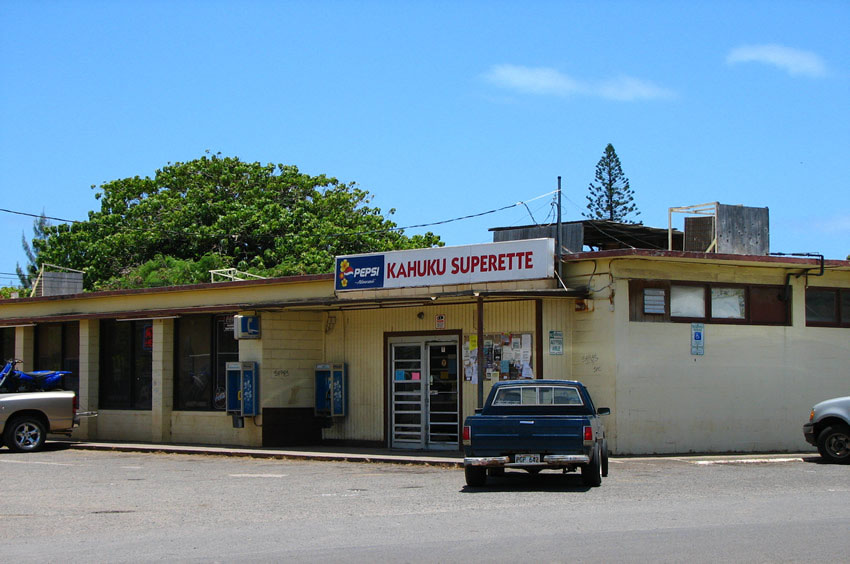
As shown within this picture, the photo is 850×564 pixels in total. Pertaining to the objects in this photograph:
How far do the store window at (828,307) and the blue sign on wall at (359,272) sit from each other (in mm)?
9160

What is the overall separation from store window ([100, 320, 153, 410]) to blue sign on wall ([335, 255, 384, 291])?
264 inches

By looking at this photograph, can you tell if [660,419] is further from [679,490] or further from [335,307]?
[335,307]

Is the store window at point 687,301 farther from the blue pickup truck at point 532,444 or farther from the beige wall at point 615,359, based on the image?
the blue pickup truck at point 532,444

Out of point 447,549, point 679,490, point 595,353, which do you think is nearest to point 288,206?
point 595,353

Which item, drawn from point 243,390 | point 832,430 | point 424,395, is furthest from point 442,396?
point 832,430

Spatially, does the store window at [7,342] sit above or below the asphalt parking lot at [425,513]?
above

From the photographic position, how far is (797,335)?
20.9 metres

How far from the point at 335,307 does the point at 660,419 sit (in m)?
7.77

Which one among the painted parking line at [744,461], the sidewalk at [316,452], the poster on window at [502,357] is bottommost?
the sidewalk at [316,452]

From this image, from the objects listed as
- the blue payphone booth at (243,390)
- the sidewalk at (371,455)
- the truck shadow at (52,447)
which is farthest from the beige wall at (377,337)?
the truck shadow at (52,447)

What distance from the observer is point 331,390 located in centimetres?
2314

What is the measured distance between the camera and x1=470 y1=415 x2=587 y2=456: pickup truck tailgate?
543 inches

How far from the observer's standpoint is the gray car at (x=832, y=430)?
57.4ft

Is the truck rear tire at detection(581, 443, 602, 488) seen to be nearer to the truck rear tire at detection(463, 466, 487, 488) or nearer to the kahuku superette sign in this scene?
the truck rear tire at detection(463, 466, 487, 488)
